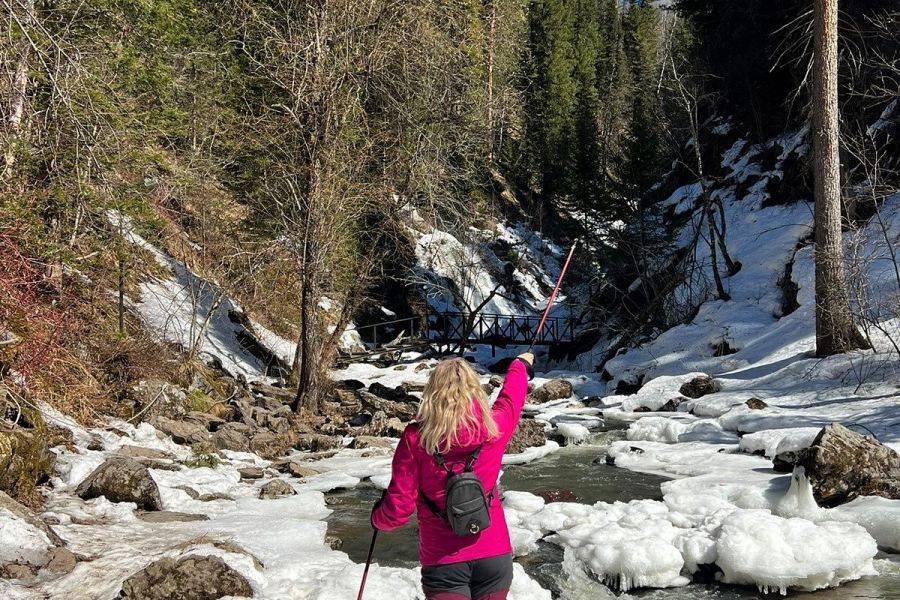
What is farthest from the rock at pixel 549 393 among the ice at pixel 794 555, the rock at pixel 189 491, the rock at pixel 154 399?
the ice at pixel 794 555

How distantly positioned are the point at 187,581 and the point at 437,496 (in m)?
2.55

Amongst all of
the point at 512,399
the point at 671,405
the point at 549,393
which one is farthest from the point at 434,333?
the point at 512,399

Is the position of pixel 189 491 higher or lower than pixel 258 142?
lower

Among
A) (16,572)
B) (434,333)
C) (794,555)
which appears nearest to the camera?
(16,572)

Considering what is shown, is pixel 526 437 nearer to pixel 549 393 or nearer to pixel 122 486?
pixel 122 486

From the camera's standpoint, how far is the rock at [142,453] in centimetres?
852

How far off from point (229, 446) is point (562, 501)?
5094mm

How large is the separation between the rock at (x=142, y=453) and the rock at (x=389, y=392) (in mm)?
8329

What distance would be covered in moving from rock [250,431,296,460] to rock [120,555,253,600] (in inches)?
228

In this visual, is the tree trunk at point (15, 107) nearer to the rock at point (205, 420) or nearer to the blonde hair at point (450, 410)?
the rock at point (205, 420)

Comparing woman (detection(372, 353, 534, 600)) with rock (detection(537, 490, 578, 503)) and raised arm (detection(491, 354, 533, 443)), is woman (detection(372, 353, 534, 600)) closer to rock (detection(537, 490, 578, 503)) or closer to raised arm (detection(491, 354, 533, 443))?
raised arm (detection(491, 354, 533, 443))

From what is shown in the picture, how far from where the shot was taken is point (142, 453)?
8.71m

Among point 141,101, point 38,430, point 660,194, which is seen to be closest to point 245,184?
point 141,101

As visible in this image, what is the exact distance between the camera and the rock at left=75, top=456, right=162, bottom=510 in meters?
6.52
